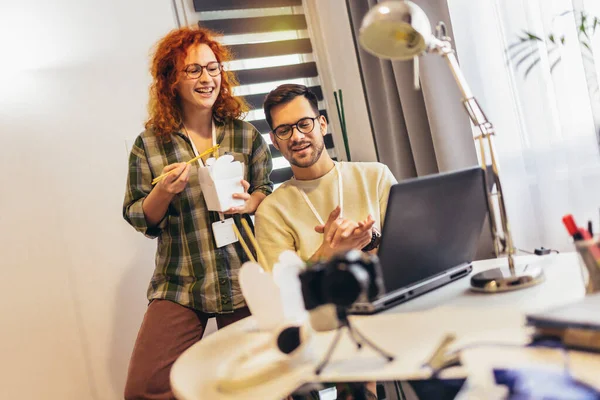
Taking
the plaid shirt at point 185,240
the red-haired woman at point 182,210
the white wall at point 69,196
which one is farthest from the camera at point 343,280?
the white wall at point 69,196

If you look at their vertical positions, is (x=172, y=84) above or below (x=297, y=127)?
above

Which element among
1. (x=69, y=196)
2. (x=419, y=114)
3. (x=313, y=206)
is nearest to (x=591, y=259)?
(x=313, y=206)

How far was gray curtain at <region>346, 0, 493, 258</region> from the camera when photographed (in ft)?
7.74

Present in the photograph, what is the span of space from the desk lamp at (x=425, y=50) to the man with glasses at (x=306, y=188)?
485 millimetres

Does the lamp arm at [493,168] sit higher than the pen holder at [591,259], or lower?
higher

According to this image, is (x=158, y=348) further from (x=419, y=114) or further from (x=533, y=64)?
(x=533, y=64)

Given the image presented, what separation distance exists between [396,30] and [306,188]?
729mm

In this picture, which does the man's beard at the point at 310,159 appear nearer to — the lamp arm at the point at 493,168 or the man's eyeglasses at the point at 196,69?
the man's eyeglasses at the point at 196,69

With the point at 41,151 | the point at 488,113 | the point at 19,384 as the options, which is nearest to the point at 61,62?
the point at 41,151

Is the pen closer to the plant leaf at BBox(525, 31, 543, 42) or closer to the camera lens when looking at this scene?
the camera lens

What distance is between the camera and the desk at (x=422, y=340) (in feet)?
2.85

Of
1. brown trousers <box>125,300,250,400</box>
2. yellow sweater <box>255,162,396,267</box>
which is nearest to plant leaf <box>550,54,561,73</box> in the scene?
yellow sweater <box>255,162,396,267</box>

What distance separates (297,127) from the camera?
1799 millimetres

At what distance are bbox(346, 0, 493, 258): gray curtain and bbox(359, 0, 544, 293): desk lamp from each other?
3.46 ft
